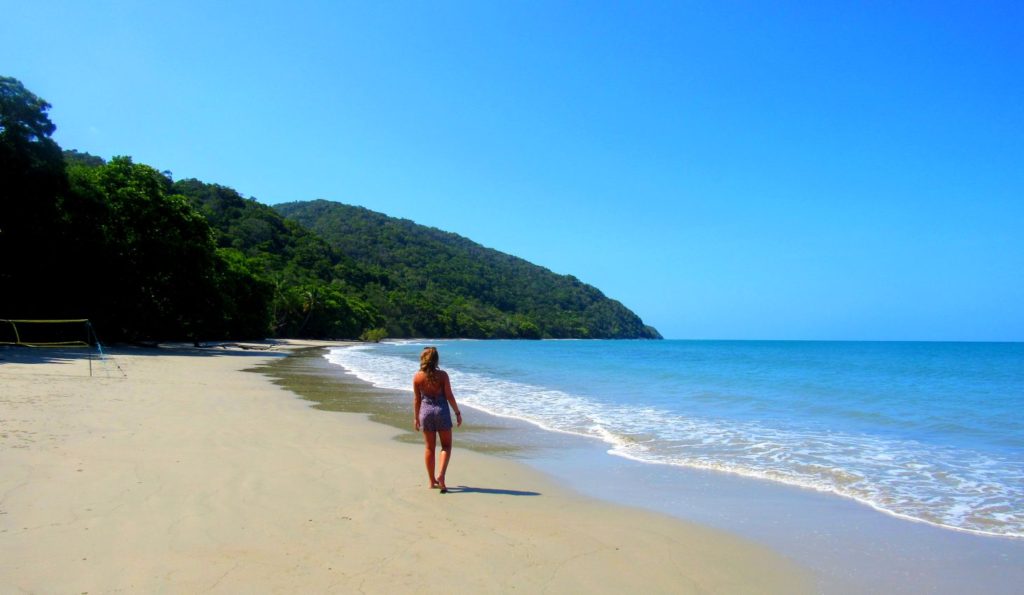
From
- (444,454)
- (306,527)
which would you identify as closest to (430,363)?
(444,454)

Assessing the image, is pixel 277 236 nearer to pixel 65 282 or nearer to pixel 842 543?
pixel 65 282

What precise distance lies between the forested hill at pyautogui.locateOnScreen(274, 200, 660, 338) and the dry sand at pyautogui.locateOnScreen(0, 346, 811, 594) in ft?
353

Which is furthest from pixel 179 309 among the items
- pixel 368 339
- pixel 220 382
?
pixel 368 339

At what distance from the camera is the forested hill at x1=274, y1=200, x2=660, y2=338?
128m

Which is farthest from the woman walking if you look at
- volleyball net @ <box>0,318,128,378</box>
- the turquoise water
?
volleyball net @ <box>0,318,128,378</box>

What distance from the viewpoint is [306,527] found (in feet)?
16.7

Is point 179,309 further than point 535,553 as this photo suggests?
Yes

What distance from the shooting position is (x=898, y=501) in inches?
271

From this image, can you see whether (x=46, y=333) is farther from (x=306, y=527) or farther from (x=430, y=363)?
(x=306, y=527)

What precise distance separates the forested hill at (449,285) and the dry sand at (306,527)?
353 feet

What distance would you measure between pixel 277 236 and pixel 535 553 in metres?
107

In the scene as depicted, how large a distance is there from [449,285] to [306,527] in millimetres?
144393

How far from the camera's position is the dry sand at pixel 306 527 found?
407 cm

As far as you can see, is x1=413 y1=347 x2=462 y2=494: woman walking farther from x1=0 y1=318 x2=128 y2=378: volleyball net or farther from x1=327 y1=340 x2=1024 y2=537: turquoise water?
x1=0 y1=318 x2=128 y2=378: volleyball net
